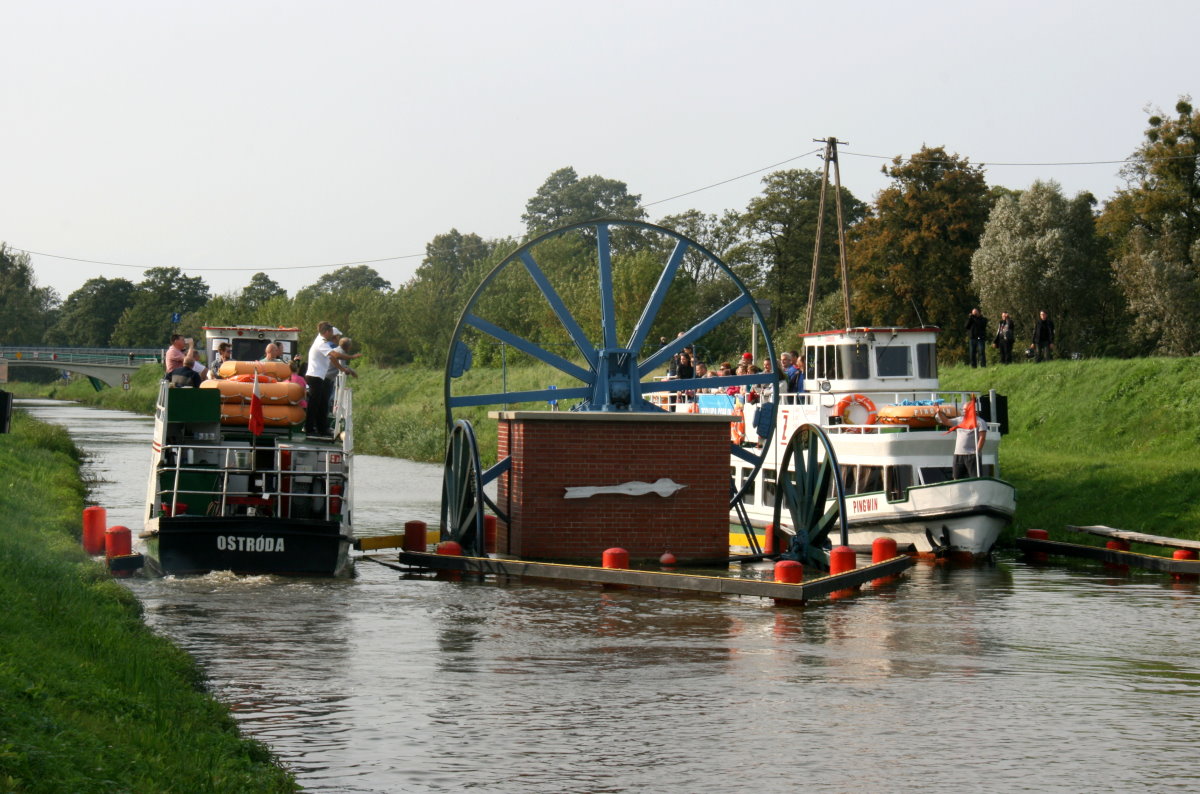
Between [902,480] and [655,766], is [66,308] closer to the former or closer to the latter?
[902,480]

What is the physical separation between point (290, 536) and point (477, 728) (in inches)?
377

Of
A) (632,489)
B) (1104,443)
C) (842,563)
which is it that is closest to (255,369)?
(632,489)

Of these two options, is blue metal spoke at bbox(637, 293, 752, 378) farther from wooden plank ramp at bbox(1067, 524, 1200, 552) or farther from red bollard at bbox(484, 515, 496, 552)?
wooden plank ramp at bbox(1067, 524, 1200, 552)

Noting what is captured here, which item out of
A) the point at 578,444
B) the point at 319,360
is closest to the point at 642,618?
the point at 578,444

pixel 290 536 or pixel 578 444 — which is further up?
pixel 578 444

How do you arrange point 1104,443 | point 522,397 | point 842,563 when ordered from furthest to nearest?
point 1104,443
point 522,397
point 842,563

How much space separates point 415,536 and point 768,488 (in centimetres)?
1015

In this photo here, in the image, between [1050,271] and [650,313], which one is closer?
[650,313]

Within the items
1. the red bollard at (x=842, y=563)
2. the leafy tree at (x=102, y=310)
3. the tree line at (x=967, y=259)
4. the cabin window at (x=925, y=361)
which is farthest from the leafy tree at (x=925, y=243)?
the leafy tree at (x=102, y=310)

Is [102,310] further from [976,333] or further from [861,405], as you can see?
[861,405]

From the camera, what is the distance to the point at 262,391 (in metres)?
22.8

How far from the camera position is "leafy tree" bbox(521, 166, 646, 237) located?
126812 millimetres

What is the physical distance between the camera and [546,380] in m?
63.6

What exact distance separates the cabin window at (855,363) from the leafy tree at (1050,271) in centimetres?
2912
